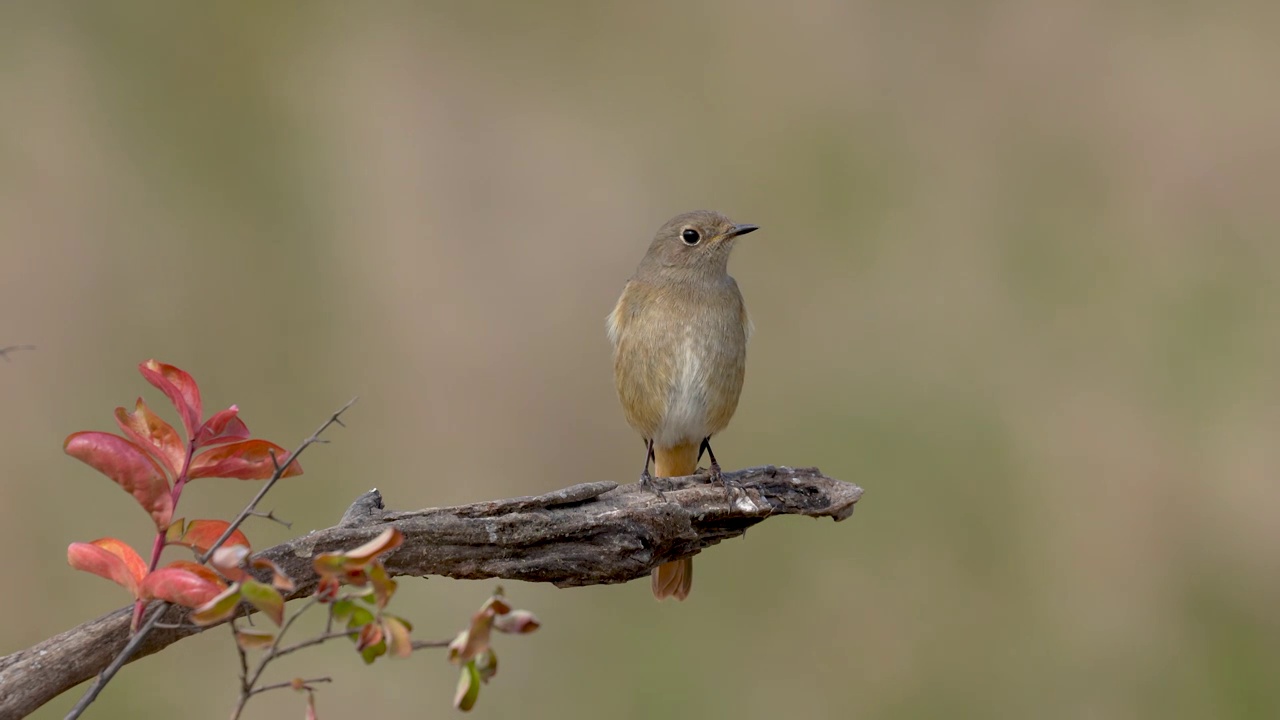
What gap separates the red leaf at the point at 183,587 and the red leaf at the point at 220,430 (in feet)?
0.68

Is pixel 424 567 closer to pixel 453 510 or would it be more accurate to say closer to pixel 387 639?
pixel 453 510

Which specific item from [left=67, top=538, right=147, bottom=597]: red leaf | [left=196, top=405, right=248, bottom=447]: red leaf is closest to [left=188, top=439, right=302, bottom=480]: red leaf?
[left=196, top=405, right=248, bottom=447]: red leaf

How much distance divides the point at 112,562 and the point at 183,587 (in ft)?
0.52

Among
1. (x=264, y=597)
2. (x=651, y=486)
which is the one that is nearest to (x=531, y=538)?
(x=651, y=486)

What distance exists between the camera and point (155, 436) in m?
1.68

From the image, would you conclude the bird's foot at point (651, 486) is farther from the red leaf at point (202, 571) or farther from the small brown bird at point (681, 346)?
the red leaf at point (202, 571)

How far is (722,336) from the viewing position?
3768mm

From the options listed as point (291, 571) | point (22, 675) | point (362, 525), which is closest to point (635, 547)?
point (362, 525)

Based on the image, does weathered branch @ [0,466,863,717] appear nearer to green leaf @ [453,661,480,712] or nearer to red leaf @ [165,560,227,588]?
red leaf @ [165,560,227,588]

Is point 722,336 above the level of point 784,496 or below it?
above

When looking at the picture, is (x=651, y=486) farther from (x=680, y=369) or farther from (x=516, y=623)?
(x=516, y=623)

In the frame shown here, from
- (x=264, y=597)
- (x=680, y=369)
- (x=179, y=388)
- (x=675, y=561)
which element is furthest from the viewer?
(x=680, y=369)

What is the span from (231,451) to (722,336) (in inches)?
88.8

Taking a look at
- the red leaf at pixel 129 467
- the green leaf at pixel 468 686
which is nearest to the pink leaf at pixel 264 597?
the green leaf at pixel 468 686
